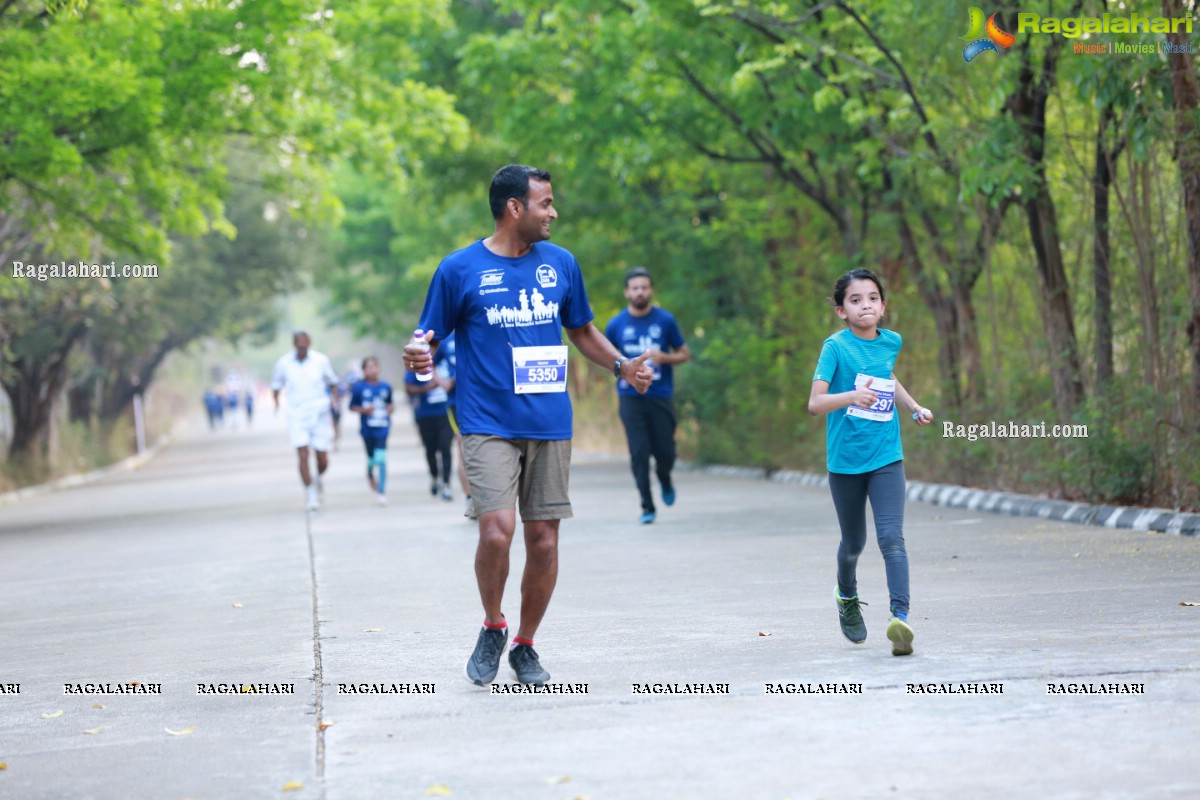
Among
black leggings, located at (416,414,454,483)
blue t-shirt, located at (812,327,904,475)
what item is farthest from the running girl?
black leggings, located at (416,414,454,483)

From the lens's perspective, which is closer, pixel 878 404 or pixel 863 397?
pixel 863 397

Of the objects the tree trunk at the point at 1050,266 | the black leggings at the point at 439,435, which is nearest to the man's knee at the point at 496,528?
the tree trunk at the point at 1050,266

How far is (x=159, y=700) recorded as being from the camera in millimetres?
7535

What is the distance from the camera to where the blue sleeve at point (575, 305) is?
24.8 ft

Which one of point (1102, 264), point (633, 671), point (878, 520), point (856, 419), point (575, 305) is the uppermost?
point (1102, 264)

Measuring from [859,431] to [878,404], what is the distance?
0.14 meters

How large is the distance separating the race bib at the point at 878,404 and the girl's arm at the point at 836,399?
0.14ft

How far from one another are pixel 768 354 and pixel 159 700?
56.1 ft

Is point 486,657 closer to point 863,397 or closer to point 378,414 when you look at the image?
point 863,397

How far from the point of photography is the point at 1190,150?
508 inches

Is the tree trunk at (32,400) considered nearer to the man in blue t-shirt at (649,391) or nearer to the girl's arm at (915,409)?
the man in blue t-shirt at (649,391)

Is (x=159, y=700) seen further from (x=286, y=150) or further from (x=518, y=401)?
(x=286, y=150)

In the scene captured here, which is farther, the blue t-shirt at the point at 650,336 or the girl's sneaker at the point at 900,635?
the blue t-shirt at the point at 650,336

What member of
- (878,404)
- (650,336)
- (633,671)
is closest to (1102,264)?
(650,336)
